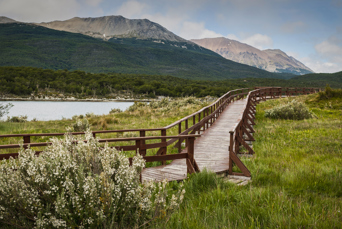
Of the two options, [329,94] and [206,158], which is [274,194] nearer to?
[206,158]

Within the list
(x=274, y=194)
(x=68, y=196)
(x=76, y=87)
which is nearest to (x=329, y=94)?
(x=274, y=194)

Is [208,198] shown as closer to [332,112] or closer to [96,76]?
[332,112]

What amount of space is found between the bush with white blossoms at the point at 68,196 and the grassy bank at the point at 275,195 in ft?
1.75

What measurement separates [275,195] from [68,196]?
3348 millimetres

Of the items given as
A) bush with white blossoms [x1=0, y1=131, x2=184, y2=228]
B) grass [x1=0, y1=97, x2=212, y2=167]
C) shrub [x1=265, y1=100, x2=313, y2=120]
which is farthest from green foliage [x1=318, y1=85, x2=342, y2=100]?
bush with white blossoms [x1=0, y1=131, x2=184, y2=228]

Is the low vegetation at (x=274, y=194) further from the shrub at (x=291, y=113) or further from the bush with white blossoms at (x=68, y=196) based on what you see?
the shrub at (x=291, y=113)

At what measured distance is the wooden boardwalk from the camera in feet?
21.1

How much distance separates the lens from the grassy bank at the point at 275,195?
149 inches

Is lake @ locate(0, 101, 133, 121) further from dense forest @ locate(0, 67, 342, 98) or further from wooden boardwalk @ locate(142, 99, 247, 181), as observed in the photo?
dense forest @ locate(0, 67, 342, 98)

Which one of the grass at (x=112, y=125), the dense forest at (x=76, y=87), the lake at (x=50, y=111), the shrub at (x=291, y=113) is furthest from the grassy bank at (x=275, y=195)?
the dense forest at (x=76, y=87)

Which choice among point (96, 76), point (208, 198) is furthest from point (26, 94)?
point (208, 198)

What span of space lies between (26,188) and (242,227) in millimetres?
2720

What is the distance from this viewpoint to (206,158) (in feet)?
27.4

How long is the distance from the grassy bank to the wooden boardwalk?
2.69 ft
